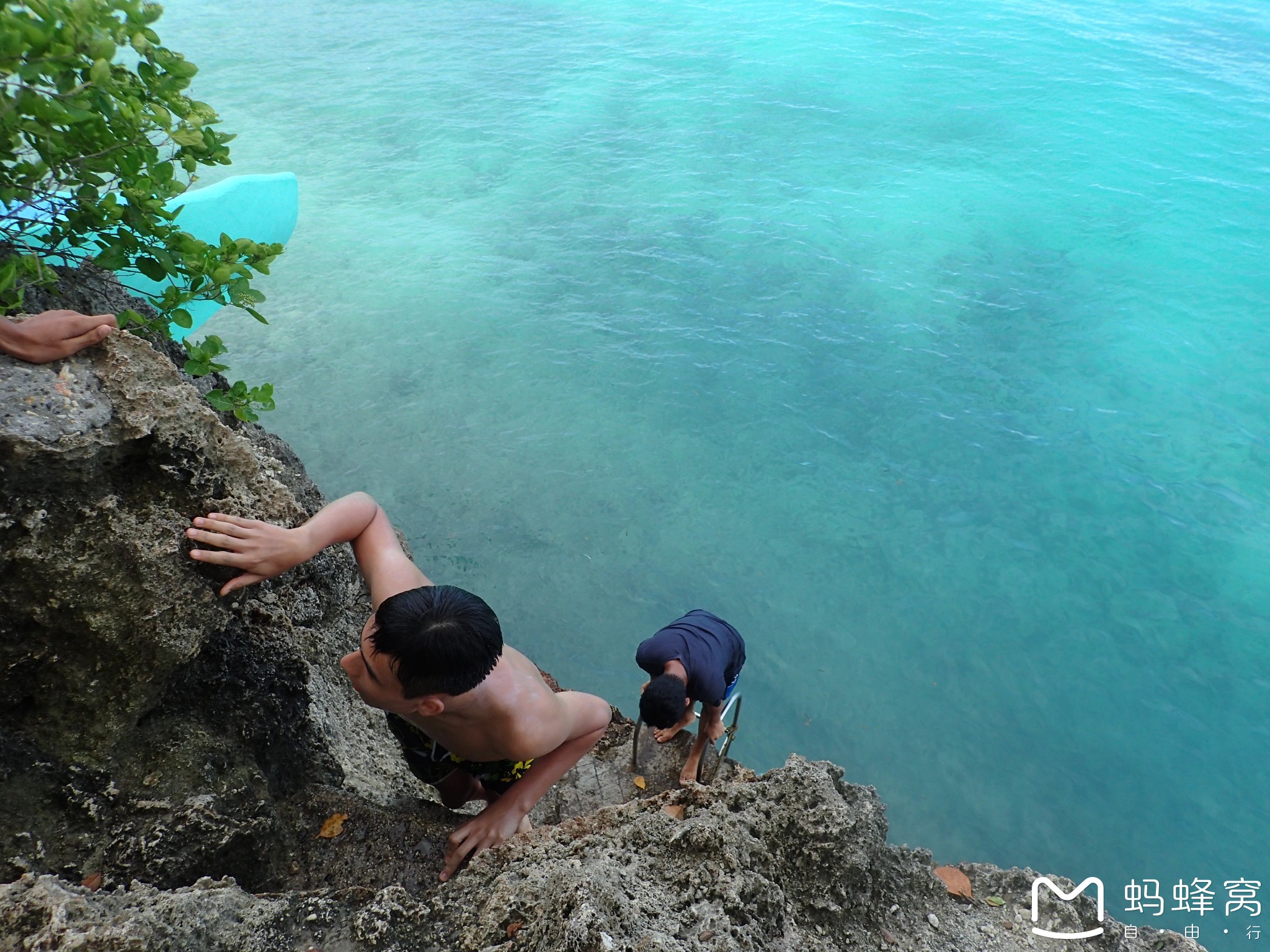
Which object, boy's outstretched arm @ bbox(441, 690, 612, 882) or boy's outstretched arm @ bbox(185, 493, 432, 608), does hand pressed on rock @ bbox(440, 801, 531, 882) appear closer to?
boy's outstretched arm @ bbox(441, 690, 612, 882)

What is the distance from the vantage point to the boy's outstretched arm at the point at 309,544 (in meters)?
2.17

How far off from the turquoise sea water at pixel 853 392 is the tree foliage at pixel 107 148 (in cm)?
422

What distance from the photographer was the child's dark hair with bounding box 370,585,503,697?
2074 millimetres

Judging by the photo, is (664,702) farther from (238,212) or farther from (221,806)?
(238,212)

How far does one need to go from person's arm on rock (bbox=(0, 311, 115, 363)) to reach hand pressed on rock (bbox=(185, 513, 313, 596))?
51 centimetres

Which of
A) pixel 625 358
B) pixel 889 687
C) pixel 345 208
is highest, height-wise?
pixel 345 208

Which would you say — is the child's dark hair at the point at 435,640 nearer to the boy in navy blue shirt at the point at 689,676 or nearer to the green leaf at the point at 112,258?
the green leaf at the point at 112,258

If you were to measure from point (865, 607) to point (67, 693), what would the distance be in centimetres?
560

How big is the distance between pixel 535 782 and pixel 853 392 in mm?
6705

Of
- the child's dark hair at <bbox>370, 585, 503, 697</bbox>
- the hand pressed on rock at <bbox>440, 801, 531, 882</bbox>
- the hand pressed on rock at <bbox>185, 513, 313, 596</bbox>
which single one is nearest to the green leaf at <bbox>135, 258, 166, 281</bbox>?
the hand pressed on rock at <bbox>185, 513, 313, 596</bbox>

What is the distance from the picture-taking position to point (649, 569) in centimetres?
677

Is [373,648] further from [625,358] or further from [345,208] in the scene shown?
[345,208]

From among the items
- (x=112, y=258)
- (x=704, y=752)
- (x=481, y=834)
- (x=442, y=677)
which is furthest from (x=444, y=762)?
(x=112, y=258)

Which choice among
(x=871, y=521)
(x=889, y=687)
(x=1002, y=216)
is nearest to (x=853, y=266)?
(x=1002, y=216)
